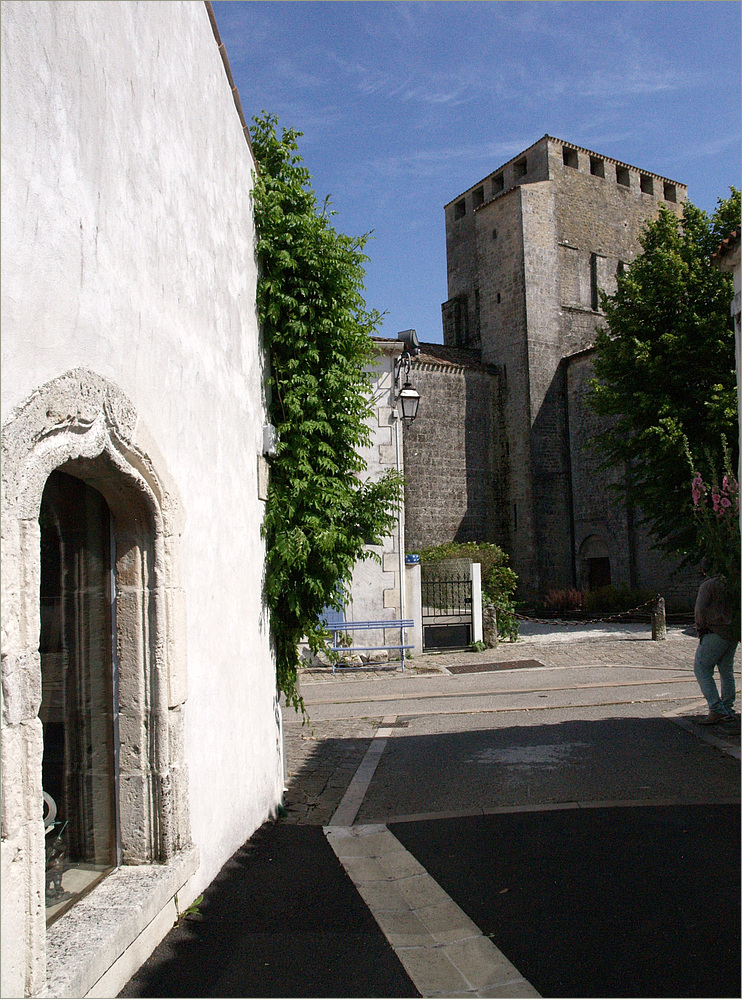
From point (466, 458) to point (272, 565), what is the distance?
73.6 ft

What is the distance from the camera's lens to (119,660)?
10.7ft

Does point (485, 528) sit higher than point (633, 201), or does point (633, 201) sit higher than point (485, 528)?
point (633, 201)

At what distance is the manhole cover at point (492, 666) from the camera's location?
13047 millimetres

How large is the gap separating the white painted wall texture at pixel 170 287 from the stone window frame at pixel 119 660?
0.34 feet

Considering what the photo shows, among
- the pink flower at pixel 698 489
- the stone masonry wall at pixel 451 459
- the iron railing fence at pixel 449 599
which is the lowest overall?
the iron railing fence at pixel 449 599

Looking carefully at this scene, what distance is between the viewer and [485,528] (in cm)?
2788

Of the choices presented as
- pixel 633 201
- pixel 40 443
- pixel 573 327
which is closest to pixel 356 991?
pixel 40 443

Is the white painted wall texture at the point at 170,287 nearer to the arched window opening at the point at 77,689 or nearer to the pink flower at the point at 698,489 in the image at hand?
the arched window opening at the point at 77,689

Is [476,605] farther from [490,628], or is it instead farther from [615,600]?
[615,600]

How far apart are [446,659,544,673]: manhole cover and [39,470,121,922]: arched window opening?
33.7 feet

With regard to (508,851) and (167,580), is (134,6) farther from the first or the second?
(508,851)

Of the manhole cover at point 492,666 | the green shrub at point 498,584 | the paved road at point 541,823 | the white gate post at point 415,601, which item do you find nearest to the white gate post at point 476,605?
the green shrub at point 498,584

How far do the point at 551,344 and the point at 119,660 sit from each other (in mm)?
27427

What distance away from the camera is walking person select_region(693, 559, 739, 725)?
759 centimetres
